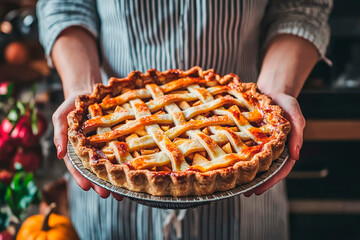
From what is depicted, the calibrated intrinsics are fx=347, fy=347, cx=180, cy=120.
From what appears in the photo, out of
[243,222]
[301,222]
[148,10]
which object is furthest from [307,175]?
[148,10]

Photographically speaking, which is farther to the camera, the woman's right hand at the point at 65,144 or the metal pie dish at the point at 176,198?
the woman's right hand at the point at 65,144

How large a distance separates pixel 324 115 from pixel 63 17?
1.35 m

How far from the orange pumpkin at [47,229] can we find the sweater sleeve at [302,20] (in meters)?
0.91

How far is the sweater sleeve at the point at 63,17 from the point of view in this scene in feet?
3.75

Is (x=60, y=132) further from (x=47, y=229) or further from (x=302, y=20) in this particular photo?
(x=302, y=20)

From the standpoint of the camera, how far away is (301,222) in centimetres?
198

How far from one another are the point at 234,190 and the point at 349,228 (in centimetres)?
159

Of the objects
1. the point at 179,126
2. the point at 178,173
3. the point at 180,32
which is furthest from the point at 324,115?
the point at 178,173

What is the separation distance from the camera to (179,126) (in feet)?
2.73

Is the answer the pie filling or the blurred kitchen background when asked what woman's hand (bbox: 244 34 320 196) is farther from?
the blurred kitchen background

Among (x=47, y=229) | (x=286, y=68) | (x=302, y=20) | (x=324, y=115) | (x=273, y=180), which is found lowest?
(x=324, y=115)

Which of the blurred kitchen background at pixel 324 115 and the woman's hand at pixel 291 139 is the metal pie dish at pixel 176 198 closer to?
the woman's hand at pixel 291 139

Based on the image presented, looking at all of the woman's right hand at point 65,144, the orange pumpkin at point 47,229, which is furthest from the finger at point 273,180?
the orange pumpkin at point 47,229

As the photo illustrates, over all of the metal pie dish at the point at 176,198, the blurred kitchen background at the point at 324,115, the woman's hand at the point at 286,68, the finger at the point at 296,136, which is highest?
the woman's hand at the point at 286,68
